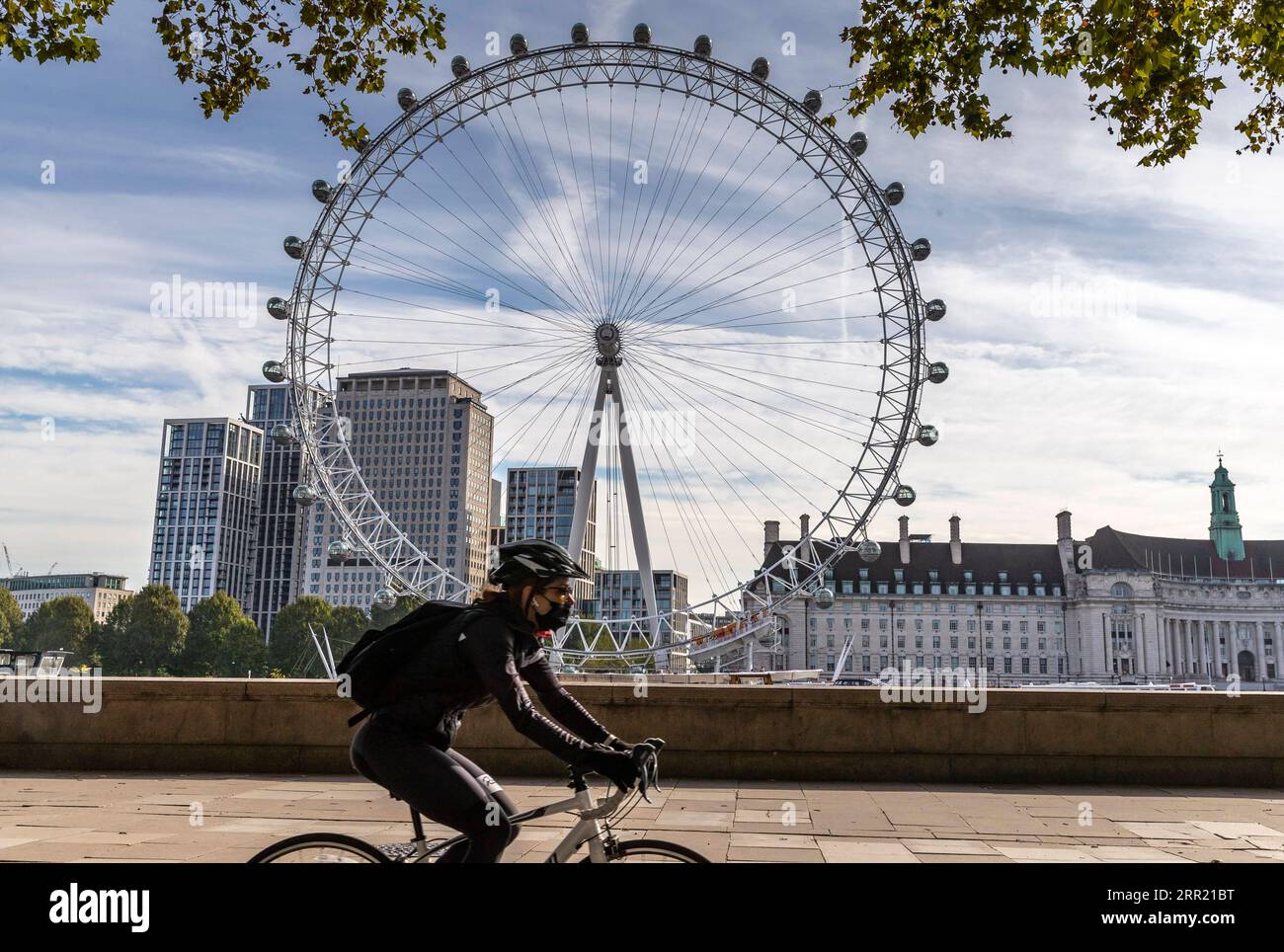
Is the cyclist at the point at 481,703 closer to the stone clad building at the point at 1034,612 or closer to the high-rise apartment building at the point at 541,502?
the stone clad building at the point at 1034,612

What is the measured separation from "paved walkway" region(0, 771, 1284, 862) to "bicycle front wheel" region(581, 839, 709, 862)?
8.34 feet

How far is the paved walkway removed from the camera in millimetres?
8359

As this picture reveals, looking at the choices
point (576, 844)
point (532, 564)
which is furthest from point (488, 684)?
point (576, 844)

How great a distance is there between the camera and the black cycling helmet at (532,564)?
4.78 m

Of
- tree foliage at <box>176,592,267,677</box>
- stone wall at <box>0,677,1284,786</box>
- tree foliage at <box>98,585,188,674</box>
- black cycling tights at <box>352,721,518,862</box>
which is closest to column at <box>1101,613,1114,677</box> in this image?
tree foliage at <box>176,592,267,677</box>

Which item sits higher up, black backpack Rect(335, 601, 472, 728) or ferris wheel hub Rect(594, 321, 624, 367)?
ferris wheel hub Rect(594, 321, 624, 367)

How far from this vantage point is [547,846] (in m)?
8.43

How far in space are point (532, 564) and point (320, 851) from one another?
140 cm

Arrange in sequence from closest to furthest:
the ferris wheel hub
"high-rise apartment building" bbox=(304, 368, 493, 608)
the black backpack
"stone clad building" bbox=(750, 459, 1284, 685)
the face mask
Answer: the black backpack, the face mask, the ferris wheel hub, "stone clad building" bbox=(750, 459, 1284, 685), "high-rise apartment building" bbox=(304, 368, 493, 608)

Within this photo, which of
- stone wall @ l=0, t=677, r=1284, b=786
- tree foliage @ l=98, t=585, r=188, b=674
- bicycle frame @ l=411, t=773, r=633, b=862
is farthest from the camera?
tree foliage @ l=98, t=585, r=188, b=674

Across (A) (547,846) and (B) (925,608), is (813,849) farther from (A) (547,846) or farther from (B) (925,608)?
(B) (925,608)

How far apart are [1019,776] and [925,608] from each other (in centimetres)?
13355

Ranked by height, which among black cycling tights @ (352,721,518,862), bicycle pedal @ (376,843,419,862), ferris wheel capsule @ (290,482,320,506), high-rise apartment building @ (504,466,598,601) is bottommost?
bicycle pedal @ (376,843,419,862)

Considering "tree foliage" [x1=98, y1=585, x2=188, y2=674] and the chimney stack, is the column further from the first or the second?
"tree foliage" [x1=98, y1=585, x2=188, y2=674]
